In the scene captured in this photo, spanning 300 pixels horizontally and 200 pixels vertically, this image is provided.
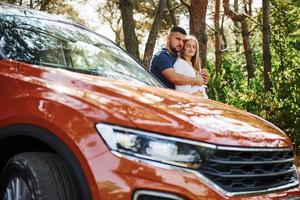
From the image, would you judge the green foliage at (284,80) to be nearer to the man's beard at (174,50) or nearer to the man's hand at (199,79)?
the man's hand at (199,79)

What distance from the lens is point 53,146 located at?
10.2ft

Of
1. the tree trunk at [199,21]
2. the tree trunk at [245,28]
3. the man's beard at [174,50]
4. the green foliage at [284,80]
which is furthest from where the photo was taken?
the tree trunk at [245,28]

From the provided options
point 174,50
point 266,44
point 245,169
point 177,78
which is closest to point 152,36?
point 266,44

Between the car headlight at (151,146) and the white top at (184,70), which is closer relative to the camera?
the car headlight at (151,146)

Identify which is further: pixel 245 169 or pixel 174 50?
pixel 174 50

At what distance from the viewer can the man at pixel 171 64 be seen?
6.04 meters

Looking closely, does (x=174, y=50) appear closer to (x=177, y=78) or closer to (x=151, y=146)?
(x=177, y=78)

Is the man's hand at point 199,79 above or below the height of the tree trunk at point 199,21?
below

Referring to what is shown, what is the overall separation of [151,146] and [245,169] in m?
0.58

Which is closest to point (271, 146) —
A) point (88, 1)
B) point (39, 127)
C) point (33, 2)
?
point (39, 127)

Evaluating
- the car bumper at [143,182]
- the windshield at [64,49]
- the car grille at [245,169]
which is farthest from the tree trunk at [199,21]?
the car bumper at [143,182]

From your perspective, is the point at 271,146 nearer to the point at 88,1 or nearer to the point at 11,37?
the point at 11,37

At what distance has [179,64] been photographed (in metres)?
6.25

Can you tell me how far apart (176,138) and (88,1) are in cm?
3169
